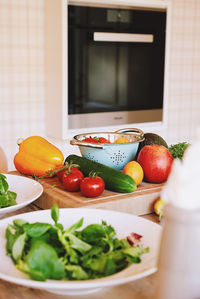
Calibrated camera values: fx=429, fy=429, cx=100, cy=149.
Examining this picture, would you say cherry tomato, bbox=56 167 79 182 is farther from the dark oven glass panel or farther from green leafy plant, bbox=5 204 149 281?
the dark oven glass panel

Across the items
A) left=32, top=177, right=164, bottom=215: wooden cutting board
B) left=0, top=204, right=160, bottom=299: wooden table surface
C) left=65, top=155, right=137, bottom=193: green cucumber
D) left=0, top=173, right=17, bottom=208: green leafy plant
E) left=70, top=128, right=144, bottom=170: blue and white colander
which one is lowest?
left=0, top=204, right=160, bottom=299: wooden table surface

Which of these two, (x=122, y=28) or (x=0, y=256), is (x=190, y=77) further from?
(x=0, y=256)

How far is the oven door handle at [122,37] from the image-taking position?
2.47 meters

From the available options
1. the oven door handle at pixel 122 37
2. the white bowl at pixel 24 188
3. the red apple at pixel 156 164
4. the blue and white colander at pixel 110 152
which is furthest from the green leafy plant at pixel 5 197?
the oven door handle at pixel 122 37

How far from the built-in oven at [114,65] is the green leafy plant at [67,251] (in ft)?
5.62

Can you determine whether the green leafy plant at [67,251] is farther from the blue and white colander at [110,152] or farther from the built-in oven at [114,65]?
the built-in oven at [114,65]

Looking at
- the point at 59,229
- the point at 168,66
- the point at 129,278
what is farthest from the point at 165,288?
the point at 168,66

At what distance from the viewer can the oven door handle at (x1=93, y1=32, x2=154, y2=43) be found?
2.47 m

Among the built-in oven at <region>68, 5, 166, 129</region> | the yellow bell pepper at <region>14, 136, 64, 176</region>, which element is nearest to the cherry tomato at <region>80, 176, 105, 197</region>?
the yellow bell pepper at <region>14, 136, 64, 176</region>

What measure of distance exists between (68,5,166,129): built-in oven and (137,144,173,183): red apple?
127cm

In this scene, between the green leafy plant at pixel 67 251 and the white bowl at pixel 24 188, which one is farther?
the white bowl at pixel 24 188

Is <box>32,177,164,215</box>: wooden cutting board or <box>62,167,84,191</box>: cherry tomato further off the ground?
<box>62,167,84,191</box>: cherry tomato

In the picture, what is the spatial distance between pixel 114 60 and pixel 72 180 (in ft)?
5.20

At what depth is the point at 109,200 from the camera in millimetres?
1102
